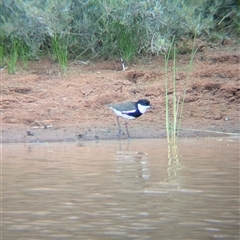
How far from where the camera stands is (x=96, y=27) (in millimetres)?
14602

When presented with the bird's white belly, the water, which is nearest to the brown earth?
the bird's white belly

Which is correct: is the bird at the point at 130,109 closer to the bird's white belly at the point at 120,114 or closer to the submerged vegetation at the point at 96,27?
the bird's white belly at the point at 120,114

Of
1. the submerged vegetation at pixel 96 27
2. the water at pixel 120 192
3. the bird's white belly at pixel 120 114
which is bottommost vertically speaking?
the water at pixel 120 192

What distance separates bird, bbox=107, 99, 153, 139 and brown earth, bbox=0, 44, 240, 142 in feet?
0.93

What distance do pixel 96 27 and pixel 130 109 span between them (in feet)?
9.27

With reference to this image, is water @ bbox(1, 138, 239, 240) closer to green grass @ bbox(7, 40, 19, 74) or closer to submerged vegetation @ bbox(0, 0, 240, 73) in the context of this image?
green grass @ bbox(7, 40, 19, 74)

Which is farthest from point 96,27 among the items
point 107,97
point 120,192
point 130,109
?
point 120,192

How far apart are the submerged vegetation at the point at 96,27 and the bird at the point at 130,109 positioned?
1722 millimetres

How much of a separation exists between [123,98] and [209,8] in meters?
2.61

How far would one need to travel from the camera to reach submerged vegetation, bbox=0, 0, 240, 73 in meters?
14.0

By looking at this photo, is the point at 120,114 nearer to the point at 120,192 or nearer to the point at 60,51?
the point at 60,51

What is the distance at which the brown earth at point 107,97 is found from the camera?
40.7 ft

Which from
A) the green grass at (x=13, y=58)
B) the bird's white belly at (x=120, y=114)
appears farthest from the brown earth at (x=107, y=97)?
the bird's white belly at (x=120, y=114)

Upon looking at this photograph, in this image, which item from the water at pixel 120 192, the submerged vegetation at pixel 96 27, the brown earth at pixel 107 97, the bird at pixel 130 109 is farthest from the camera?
the submerged vegetation at pixel 96 27
